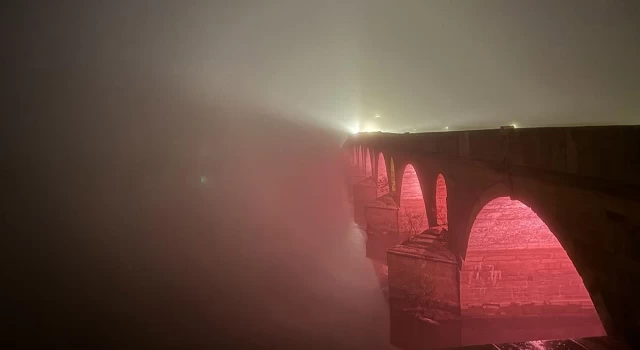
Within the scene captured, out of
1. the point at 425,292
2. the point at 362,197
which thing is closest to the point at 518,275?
the point at 425,292

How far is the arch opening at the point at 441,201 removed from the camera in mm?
8924

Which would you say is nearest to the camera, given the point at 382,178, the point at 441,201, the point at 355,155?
the point at 441,201

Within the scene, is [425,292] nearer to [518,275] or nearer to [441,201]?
[518,275]

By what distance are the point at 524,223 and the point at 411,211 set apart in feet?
21.3

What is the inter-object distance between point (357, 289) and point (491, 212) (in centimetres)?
577

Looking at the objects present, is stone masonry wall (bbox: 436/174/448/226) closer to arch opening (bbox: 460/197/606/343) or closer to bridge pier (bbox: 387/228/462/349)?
bridge pier (bbox: 387/228/462/349)

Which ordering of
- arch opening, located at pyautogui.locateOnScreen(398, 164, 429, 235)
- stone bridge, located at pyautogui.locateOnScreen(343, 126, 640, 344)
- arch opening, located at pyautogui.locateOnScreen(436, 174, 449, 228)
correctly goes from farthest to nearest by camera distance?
arch opening, located at pyautogui.locateOnScreen(398, 164, 429, 235) → arch opening, located at pyautogui.locateOnScreen(436, 174, 449, 228) → stone bridge, located at pyautogui.locateOnScreen(343, 126, 640, 344)

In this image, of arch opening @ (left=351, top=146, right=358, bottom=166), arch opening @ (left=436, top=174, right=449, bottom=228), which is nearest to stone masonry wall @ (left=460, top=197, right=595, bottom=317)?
arch opening @ (left=436, top=174, right=449, bottom=228)

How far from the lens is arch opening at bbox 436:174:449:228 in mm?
8924

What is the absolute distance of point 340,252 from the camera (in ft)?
48.4

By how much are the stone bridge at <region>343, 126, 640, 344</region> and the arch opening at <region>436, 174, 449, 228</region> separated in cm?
2

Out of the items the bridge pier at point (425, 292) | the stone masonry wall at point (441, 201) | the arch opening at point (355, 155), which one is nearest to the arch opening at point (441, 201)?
the stone masonry wall at point (441, 201)

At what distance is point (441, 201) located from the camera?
915cm

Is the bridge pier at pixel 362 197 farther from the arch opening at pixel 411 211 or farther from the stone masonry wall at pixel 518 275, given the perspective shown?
the stone masonry wall at pixel 518 275
